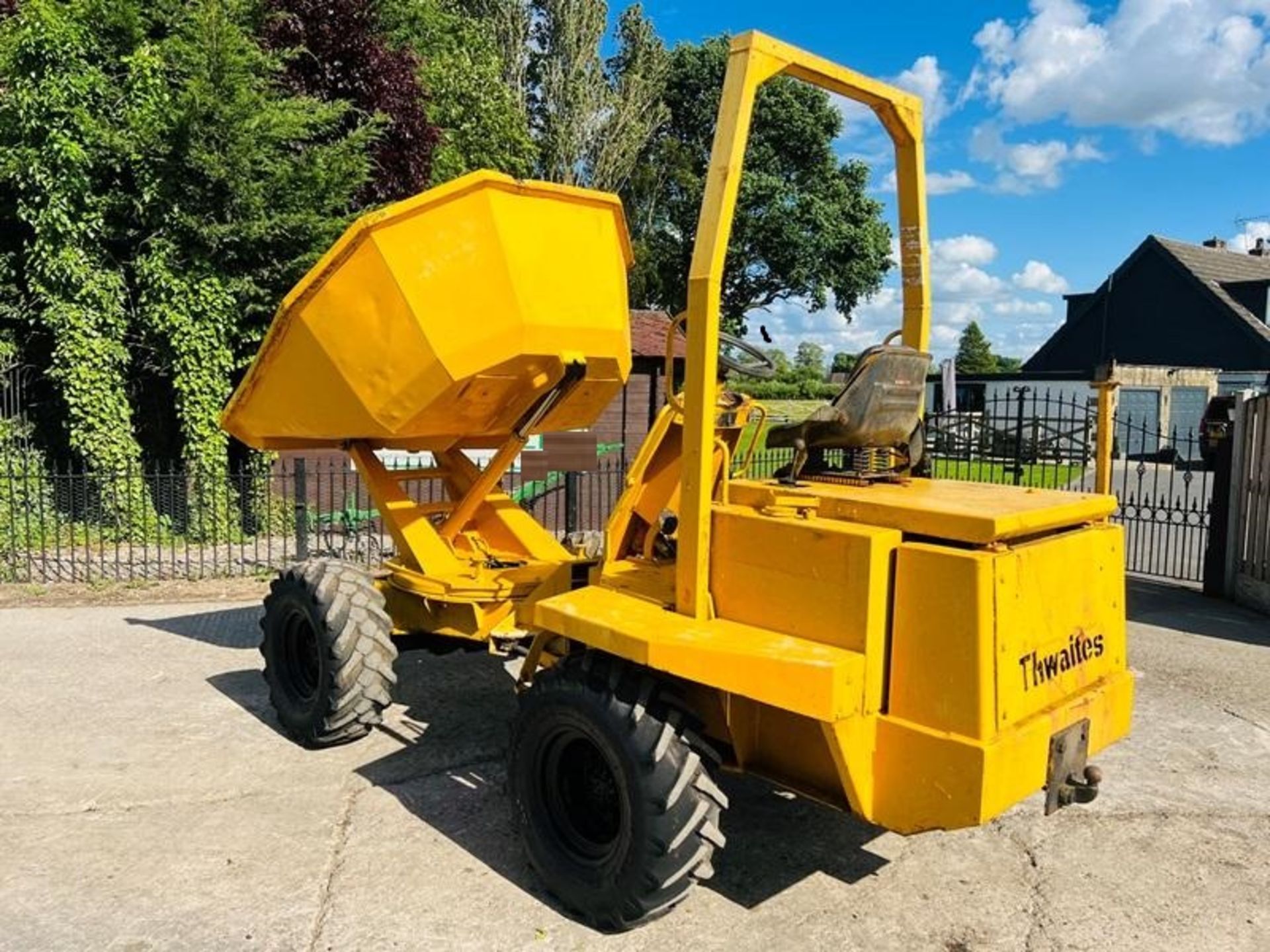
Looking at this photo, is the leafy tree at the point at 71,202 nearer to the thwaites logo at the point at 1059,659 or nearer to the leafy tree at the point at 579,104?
the thwaites logo at the point at 1059,659

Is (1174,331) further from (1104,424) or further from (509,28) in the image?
(1104,424)

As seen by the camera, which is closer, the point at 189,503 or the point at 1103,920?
the point at 1103,920

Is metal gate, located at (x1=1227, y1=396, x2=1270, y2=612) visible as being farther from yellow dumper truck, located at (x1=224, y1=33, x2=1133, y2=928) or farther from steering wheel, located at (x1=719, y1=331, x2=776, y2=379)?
steering wheel, located at (x1=719, y1=331, x2=776, y2=379)

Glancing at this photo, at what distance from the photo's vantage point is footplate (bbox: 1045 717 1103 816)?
316 centimetres

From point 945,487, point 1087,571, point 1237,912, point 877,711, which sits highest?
point 945,487

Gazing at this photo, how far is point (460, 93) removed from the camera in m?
20.2

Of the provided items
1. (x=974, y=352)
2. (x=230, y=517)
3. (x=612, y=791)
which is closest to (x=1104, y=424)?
(x=612, y=791)

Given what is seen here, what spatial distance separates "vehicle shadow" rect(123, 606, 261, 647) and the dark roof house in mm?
30746

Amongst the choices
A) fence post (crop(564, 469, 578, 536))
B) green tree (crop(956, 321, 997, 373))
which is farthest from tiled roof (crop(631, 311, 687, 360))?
green tree (crop(956, 321, 997, 373))

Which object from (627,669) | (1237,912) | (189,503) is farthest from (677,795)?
(189,503)

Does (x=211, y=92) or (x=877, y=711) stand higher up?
(x=211, y=92)

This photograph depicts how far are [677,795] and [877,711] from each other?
2.30ft

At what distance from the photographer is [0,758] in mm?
4988

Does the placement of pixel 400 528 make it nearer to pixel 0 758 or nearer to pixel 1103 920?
pixel 0 758
